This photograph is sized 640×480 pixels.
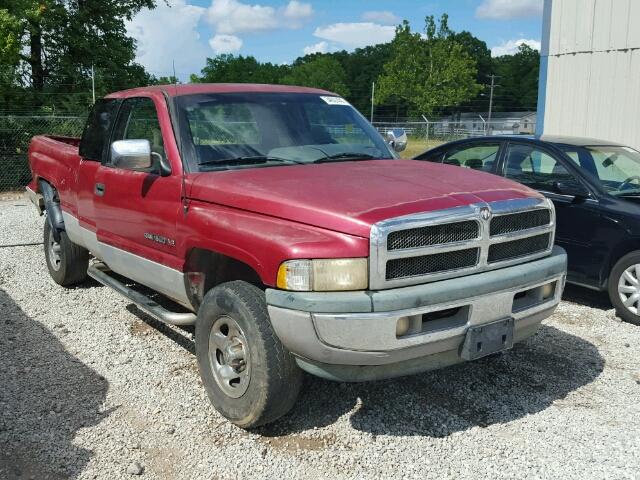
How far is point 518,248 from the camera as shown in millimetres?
3785

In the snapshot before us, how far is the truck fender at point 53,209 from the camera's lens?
254 inches

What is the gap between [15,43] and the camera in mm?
16219

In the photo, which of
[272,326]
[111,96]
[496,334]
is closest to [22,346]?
[111,96]

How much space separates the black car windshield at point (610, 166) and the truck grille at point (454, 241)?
2913mm

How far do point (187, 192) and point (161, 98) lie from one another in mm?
960

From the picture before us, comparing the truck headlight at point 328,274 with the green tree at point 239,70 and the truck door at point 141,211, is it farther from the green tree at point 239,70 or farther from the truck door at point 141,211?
the green tree at point 239,70

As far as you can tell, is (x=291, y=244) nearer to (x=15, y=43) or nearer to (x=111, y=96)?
(x=111, y=96)

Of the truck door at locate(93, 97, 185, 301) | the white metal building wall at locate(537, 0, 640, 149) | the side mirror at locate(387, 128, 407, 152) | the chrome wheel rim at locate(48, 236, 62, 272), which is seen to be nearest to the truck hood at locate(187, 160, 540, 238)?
the truck door at locate(93, 97, 185, 301)

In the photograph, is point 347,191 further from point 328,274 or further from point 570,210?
point 570,210

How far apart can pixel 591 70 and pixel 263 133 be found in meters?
9.56

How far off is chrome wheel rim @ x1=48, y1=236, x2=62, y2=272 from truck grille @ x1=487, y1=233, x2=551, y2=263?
473 cm

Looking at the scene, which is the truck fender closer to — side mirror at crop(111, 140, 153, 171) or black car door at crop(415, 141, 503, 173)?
side mirror at crop(111, 140, 153, 171)

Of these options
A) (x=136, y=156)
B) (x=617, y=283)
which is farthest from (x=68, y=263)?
(x=617, y=283)

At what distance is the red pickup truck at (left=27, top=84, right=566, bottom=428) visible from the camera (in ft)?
10.5
